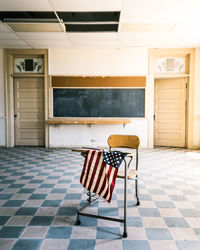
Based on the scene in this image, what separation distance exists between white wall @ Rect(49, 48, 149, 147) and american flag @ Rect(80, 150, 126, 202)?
15.9ft

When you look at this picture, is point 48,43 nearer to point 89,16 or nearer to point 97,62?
point 97,62

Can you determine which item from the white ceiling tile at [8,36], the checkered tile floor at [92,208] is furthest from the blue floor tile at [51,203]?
the white ceiling tile at [8,36]

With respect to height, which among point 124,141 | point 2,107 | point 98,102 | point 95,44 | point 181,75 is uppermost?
point 95,44

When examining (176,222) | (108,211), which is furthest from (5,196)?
(176,222)

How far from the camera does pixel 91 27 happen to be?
5.32 metres

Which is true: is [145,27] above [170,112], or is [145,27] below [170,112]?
above

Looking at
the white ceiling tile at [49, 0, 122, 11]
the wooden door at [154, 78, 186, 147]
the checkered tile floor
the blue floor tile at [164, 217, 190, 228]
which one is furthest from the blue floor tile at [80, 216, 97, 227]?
the wooden door at [154, 78, 186, 147]

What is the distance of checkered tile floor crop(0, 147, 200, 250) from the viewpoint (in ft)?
6.46

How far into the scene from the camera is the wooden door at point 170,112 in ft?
23.4

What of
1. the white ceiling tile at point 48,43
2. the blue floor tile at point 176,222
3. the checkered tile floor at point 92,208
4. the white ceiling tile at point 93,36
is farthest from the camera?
the white ceiling tile at point 48,43

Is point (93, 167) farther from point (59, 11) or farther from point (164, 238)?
point (59, 11)

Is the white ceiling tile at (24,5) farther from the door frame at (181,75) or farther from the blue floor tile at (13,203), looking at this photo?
the door frame at (181,75)

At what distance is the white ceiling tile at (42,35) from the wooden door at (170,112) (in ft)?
11.5

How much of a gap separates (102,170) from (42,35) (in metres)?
4.98
